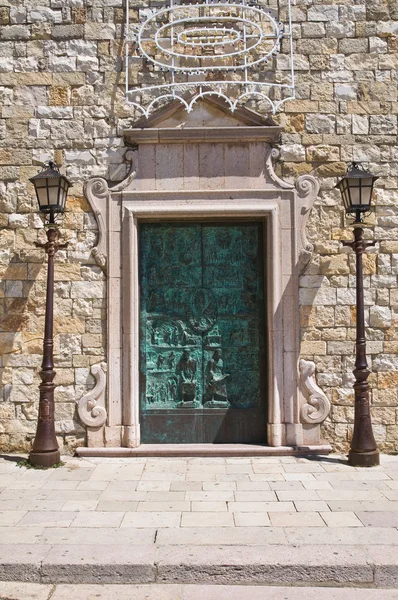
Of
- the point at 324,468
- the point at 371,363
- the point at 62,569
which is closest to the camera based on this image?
the point at 62,569

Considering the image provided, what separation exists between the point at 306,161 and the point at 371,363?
234cm

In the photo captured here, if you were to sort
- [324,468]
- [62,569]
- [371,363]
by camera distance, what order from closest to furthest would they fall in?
[62,569] < [324,468] < [371,363]

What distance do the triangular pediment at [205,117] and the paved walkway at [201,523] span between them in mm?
3638

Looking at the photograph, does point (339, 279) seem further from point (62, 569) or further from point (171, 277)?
point (62, 569)

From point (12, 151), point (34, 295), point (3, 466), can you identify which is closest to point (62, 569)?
point (3, 466)

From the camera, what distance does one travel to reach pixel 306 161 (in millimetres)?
6703

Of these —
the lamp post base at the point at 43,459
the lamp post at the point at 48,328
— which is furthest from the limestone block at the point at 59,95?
the lamp post base at the point at 43,459

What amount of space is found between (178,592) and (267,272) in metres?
3.80

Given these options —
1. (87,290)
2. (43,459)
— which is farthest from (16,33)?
(43,459)

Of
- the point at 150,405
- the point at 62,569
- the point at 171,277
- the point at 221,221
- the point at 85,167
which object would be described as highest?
the point at 85,167

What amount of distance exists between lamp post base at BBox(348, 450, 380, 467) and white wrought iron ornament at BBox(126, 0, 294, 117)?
150 inches

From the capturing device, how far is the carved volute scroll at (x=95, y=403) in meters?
6.51

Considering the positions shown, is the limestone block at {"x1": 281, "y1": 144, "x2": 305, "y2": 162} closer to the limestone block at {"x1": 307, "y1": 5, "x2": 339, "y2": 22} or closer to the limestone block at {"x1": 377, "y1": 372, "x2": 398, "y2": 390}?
the limestone block at {"x1": 307, "y1": 5, "x2": 339, "y2": 22}

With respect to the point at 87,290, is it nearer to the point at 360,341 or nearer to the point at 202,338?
the point at 202,338
